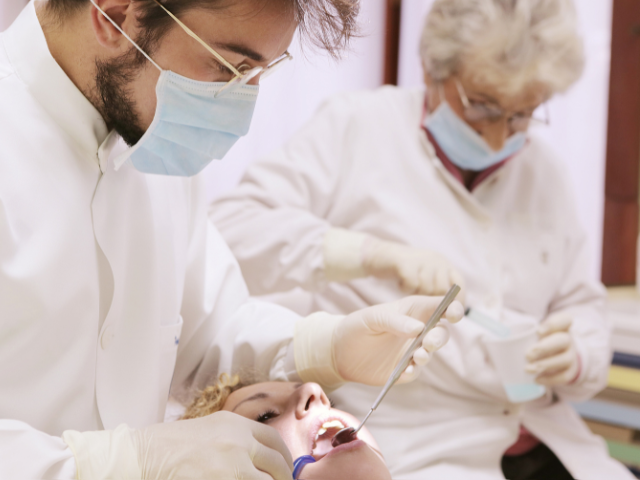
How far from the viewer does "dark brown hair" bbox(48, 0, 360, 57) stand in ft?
2.77

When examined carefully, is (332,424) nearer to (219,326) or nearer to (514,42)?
(219,326)

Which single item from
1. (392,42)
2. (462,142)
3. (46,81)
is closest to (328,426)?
(46,81)

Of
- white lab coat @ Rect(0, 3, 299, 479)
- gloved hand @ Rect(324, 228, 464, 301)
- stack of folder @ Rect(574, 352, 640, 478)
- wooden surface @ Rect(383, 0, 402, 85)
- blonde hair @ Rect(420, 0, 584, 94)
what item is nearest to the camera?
white lab coat @ Rect(0, 3, 299, 479)

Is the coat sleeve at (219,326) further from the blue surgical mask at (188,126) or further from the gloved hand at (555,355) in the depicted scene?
the gloved hand at (555,355)

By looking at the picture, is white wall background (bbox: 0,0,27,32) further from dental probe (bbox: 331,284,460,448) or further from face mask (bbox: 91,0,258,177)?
dental probe (bbox: 331,284,460,448)

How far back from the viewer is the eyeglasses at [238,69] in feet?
2.82

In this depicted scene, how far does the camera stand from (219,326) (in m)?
1.30

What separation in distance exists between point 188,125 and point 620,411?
79.4 inches

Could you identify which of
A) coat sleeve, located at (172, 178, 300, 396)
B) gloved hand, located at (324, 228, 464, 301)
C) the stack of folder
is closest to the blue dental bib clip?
coat sleeve, located at (172, 178, 300, 396)

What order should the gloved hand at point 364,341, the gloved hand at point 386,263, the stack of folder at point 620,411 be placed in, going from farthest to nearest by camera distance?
Answer: the stack of folder at point 620,411
the gloved hand at point 386,263
the gloved hand at point 364,341

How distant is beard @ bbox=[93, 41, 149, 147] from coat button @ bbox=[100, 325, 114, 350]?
0.30 meters

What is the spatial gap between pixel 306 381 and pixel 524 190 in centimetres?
104

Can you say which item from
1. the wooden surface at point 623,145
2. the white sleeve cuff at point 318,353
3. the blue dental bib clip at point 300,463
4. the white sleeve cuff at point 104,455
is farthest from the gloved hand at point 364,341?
the wooden surface at point 623,145

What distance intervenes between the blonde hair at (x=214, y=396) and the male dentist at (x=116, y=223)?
62 mm
